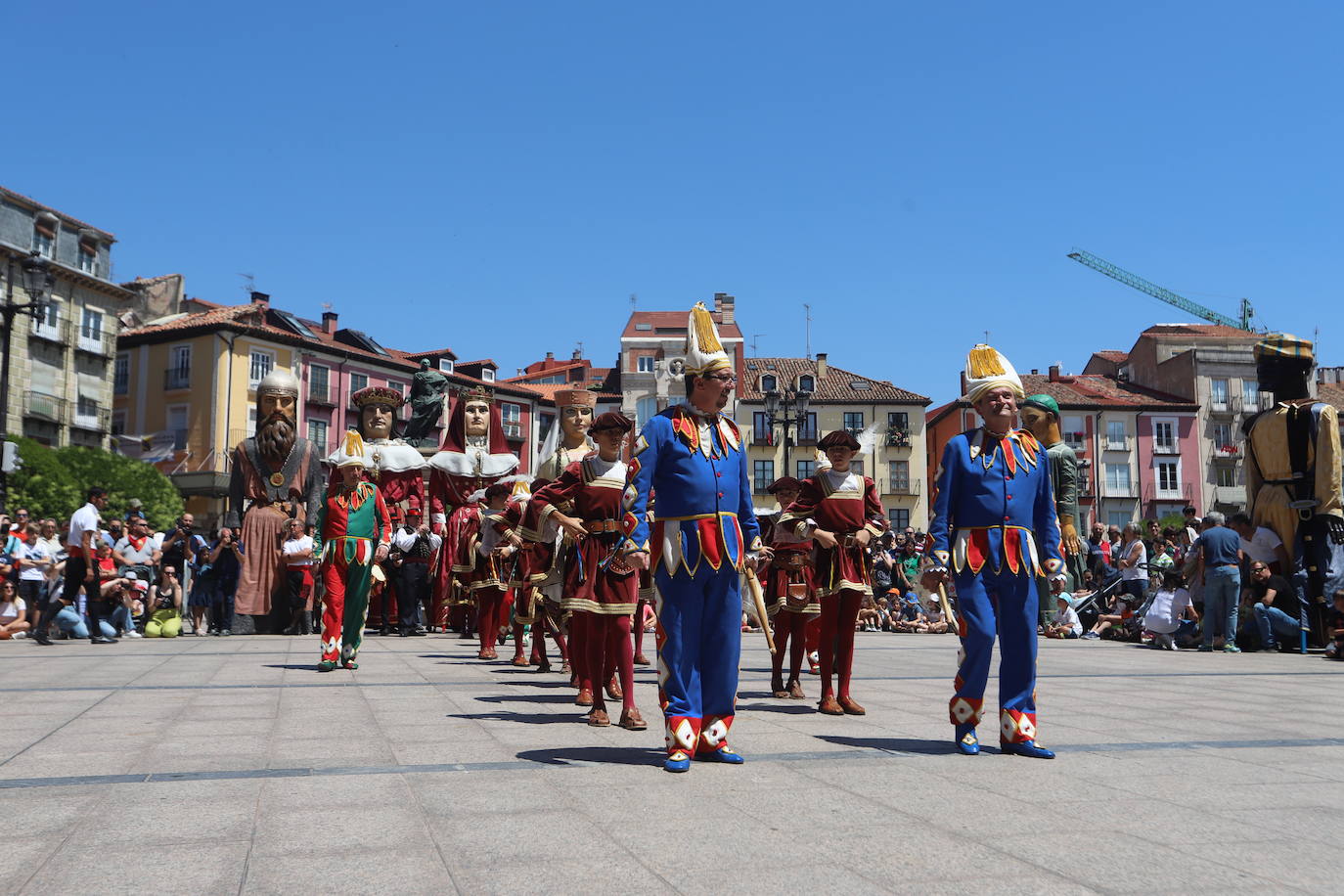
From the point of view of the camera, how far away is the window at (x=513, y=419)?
221 ft

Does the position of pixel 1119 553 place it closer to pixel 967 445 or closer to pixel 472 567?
pixel 472 567

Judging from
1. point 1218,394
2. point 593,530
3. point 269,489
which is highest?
point 1218,394

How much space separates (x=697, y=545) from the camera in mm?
5695

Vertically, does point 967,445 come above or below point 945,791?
above

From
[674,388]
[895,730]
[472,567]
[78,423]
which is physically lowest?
[895,730]

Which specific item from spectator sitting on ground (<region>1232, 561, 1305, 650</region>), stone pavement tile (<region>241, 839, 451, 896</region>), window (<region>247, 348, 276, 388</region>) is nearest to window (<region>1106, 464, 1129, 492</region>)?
window (<region>247, 348, 276, 388</region>)

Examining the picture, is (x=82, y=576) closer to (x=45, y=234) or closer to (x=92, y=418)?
(x=92, y=418)

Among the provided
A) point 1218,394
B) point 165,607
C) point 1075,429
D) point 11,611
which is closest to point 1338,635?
point 165,607

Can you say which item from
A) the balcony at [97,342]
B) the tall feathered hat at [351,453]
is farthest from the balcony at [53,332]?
the tall feathered hat at [351,453]

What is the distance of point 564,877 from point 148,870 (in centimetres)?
123

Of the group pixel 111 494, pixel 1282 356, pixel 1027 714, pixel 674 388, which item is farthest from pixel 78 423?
pixel 1027 714

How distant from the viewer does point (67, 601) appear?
14984mm

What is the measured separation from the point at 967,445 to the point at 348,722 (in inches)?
153

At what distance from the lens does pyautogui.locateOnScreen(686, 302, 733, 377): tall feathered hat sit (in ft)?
19.7
